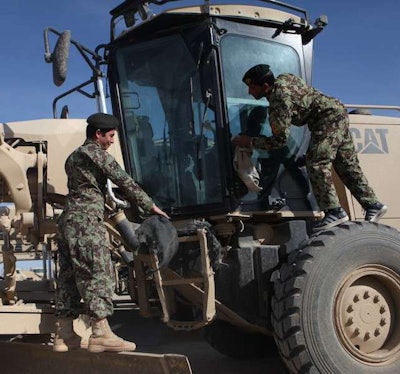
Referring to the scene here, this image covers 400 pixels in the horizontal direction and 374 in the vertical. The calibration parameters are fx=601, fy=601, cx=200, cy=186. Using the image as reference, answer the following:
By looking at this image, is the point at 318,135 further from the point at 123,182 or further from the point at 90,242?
the point at 90,242

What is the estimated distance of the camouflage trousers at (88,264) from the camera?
12.2 feet

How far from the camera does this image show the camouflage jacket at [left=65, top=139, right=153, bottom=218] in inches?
151

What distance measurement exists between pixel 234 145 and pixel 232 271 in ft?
3.20

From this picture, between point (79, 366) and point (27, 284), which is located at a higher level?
point (27, 284)

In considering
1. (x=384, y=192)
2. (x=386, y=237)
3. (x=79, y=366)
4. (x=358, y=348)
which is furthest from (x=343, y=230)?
(x=79, y=366)

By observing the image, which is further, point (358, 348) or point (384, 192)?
point (384, 192)

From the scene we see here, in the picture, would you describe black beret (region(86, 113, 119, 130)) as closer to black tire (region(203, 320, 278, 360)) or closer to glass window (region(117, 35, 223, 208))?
glass window (region(117, 35, 223, 208))

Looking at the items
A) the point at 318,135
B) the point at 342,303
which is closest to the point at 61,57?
the point at 318,135

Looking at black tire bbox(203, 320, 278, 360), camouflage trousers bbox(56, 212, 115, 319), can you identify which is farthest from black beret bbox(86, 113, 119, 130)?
black tire bbox(203, 320, 278, 360)

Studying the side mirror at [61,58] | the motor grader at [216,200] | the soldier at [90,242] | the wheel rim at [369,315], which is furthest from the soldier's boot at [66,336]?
the wheel rim at [369,315]

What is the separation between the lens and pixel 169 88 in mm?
4879

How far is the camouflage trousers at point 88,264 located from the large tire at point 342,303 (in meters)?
1.26

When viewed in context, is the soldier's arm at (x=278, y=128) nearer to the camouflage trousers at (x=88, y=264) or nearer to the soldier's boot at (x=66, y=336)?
the camouflage trousers at (x=88, y=264)

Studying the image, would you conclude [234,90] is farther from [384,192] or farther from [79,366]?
[79,366]
